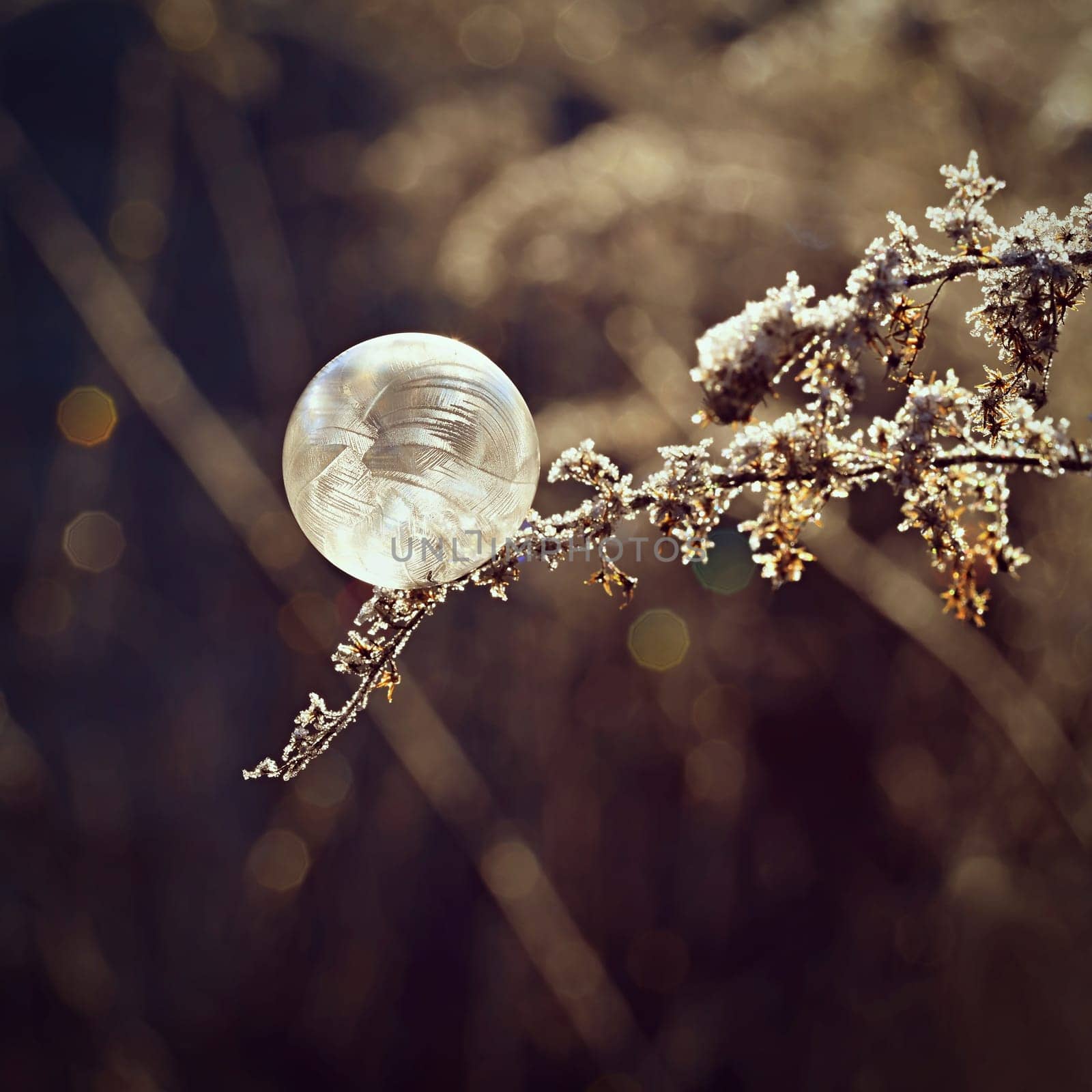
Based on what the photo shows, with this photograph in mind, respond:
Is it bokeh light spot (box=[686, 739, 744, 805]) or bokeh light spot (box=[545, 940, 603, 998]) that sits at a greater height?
bokeh light spot (box=[686, 739, 744, 805])

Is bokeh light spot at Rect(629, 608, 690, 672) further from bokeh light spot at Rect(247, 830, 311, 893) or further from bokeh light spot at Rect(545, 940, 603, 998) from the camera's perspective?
bokeh light spot at Rect(247, 830, 311, 893)

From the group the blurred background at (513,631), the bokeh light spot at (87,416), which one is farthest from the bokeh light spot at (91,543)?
the bokeh light spot at (87,416)

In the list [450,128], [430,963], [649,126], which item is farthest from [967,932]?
[450,128]

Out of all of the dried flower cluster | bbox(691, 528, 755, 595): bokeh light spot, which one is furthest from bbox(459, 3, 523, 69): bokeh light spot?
the dried flower cluster

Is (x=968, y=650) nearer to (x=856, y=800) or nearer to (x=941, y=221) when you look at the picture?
(x=856, y=800)

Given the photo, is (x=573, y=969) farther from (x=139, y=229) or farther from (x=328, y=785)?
(x=139, y=229)

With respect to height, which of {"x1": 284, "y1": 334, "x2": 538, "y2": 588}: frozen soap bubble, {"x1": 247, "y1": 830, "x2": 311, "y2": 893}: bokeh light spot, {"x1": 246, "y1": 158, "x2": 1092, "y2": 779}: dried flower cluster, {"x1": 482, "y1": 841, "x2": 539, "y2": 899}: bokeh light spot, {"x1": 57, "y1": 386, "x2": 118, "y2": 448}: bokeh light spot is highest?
{"x1": 57, "y1": 386, "x2": 118, "y2": 448}: bokeh light spot
